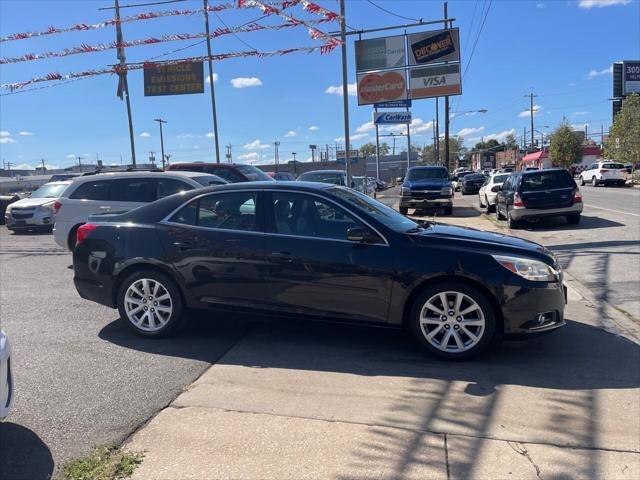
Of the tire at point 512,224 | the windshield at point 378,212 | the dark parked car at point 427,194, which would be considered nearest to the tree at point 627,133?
the dark parked car at point 427,194

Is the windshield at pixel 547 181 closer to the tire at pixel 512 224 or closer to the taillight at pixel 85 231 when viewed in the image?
the tire at pixel 512 224

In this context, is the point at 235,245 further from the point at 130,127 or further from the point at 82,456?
the point at 130,127

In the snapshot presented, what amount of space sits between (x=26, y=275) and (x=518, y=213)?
12.4 meters

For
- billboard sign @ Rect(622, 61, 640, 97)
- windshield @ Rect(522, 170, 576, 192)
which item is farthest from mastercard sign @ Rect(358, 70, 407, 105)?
billboard sign @ Rect(622, 61, 640, 97)

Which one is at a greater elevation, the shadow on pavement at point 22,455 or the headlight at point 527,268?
the headlight at point 527,268

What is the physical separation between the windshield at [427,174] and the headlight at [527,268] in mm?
16522

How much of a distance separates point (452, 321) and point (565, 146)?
78146 millimetres

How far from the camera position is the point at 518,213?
15477 mm

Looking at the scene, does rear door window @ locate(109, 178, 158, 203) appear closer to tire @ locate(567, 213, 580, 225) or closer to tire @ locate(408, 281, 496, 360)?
tire @ locate(408, 281, 496, 360)

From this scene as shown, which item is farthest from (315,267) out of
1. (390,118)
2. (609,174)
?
(609,174)

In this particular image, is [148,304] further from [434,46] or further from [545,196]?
[434,46]

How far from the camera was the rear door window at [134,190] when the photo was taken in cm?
984

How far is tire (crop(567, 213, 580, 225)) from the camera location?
15633 millimetres

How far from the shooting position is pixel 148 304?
5.56 m
